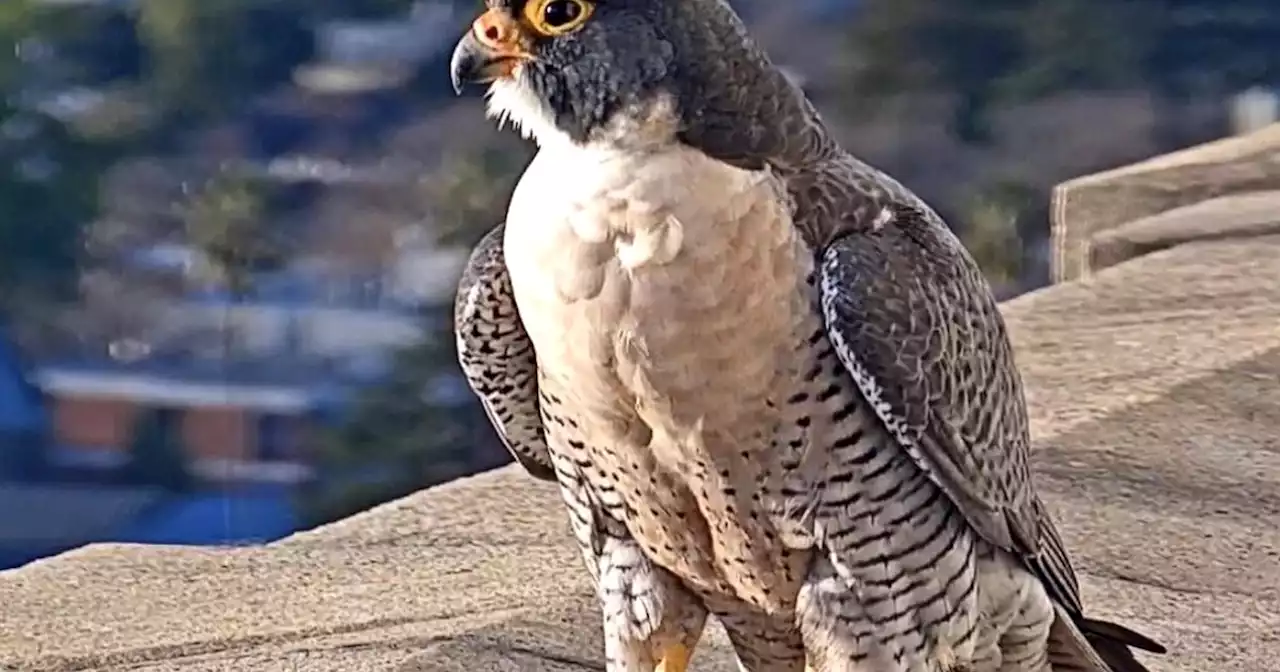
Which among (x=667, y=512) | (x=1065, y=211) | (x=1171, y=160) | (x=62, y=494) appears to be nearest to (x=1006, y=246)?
(x=1065, y=211)

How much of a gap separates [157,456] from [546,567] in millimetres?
943

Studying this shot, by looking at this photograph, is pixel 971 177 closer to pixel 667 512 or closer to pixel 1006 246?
pixel 1006 246

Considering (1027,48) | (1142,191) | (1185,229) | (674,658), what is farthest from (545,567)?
(1027,48)

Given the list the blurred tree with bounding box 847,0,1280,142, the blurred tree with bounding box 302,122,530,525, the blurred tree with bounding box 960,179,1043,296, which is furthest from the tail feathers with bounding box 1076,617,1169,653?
the blurred tree with bounding box 847,0,1280,142

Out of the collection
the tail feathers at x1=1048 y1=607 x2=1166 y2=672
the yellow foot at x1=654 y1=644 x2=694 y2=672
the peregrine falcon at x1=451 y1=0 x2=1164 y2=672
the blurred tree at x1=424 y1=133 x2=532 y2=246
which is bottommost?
the tail feathers at x1=1048 y1=607 x2=1166 y2=672

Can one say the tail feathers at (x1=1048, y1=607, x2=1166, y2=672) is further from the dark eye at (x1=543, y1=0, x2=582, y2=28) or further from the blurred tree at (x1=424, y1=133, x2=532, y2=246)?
the blurred tree at (x1=424, y1=133, x2=532, y2=246)

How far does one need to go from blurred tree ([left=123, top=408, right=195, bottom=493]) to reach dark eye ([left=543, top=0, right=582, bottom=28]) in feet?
5.47

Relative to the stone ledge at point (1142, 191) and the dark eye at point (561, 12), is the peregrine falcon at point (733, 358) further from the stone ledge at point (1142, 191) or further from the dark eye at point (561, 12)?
the stone ledge at point (1142, 191)

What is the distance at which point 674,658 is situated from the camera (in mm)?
1378

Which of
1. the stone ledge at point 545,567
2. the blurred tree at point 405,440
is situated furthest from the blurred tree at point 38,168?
the stone ledge at point 545,567

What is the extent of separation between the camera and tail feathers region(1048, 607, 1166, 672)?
1.53 metres

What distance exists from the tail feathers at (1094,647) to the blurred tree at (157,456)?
4.89 ft

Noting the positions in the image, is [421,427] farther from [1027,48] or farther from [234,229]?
[1027,48]

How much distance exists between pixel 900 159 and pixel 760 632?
2.12m
